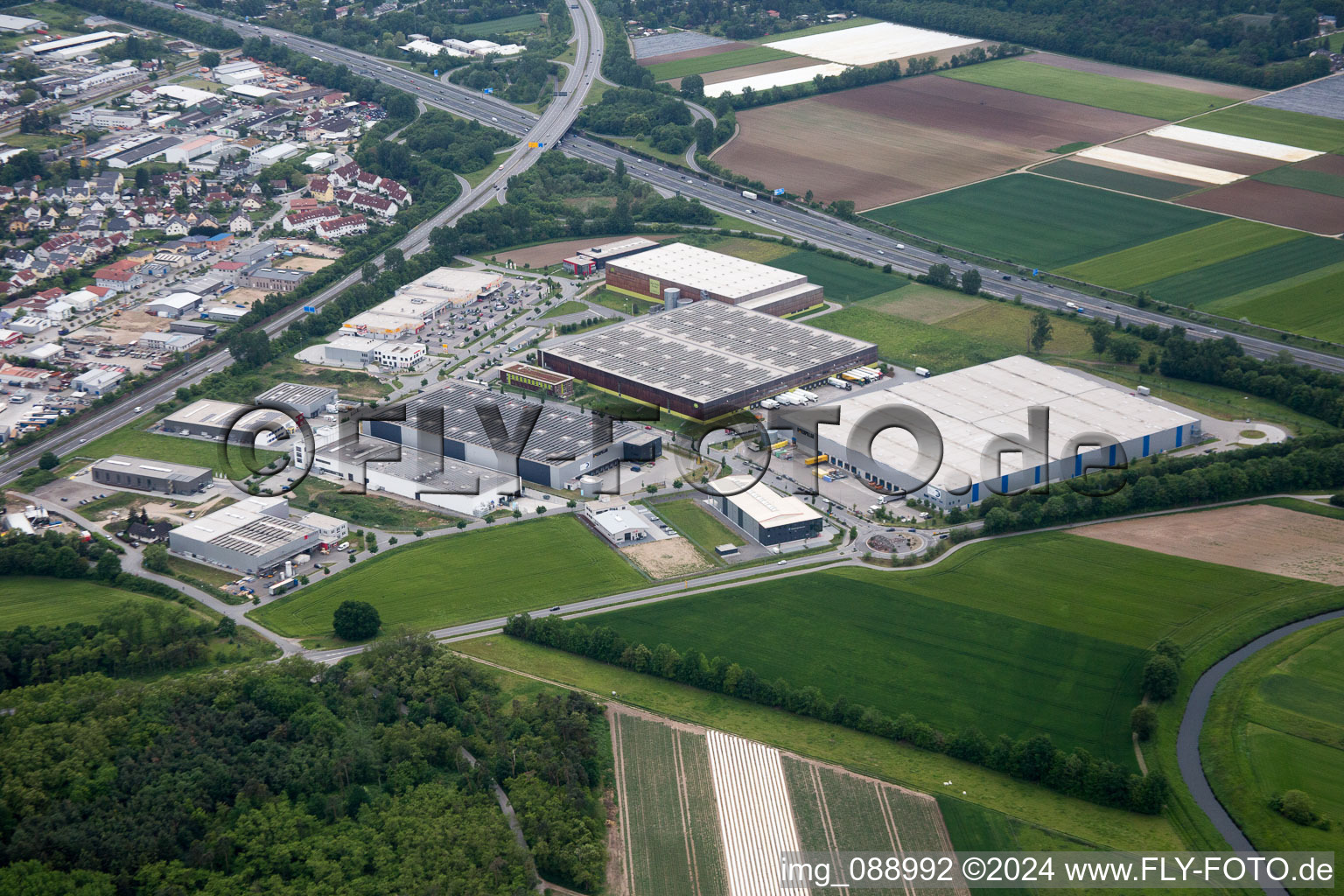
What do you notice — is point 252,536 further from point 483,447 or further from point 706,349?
point 706,349

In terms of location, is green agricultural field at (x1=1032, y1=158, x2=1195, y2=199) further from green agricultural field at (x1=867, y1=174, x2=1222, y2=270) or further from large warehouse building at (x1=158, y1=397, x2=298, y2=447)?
large warehouse building at (x1=158, y1=397, x2=298, y2=447)

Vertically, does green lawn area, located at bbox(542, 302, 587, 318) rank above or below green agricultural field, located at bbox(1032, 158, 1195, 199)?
below

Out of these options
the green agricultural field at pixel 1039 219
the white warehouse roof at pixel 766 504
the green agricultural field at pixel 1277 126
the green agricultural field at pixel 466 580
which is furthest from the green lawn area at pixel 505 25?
the green agricultural field at pixel 466 580

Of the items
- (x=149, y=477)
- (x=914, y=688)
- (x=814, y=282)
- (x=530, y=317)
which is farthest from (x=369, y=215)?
(x=914, y=688)

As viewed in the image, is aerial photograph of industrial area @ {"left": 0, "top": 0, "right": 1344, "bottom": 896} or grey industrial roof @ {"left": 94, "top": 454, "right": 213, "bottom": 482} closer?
aerial photograph of industrial area @ {"left": 0, "top": 0, "right": 1344, "bottom": 896}

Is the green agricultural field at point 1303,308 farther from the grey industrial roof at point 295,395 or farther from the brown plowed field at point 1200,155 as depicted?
the grey industrial roof at point 295,395

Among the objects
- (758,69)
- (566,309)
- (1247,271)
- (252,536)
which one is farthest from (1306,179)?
(252,536)

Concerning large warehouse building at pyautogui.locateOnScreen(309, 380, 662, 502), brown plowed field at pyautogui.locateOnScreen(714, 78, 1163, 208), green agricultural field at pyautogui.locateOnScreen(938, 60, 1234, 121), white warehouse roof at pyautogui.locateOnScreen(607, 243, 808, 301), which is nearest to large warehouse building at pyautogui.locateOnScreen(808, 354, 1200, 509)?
large warehouse building at pyautogui.locateOnScreen(309, 380, 662, 502)
